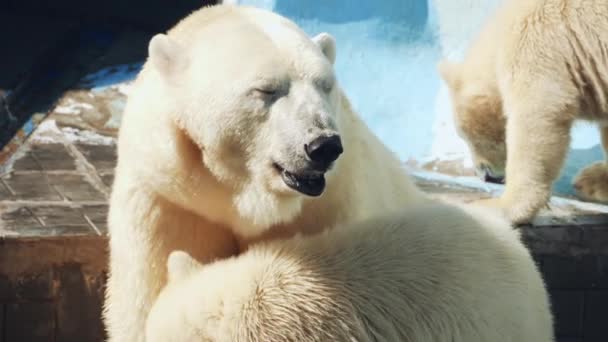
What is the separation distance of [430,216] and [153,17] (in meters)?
4.90

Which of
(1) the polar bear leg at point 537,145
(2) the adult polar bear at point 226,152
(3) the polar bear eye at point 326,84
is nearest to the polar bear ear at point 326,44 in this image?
(2) the adult polar bear at point 226,152

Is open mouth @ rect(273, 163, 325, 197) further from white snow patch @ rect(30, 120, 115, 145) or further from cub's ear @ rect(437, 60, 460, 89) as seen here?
white snow patch @ rect(30, 120, 115, 145)

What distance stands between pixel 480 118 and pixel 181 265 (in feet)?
8.87

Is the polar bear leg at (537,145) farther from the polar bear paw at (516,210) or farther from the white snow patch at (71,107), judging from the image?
the white snow patch at (71,107)

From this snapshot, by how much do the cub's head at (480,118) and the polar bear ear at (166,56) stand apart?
2.56m

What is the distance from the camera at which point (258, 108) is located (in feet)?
7.17

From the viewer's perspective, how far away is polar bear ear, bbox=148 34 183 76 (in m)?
2.33

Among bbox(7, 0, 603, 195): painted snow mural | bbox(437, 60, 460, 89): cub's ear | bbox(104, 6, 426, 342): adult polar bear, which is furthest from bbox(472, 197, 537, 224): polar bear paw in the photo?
bbox(7, 0, 603, 195): painted snow mural

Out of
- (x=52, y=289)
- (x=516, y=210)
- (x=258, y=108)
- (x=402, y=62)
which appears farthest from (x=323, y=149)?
(x=402, y=62)

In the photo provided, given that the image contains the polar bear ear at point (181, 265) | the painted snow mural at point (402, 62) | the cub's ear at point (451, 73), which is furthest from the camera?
the painted snow mural at point (402, 62)

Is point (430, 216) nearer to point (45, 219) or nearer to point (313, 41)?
point (313, 41)

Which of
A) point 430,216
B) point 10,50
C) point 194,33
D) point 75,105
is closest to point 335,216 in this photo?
point 430,216

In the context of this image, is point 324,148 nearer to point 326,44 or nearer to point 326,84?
point 326,84

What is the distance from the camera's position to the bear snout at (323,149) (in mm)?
2049
